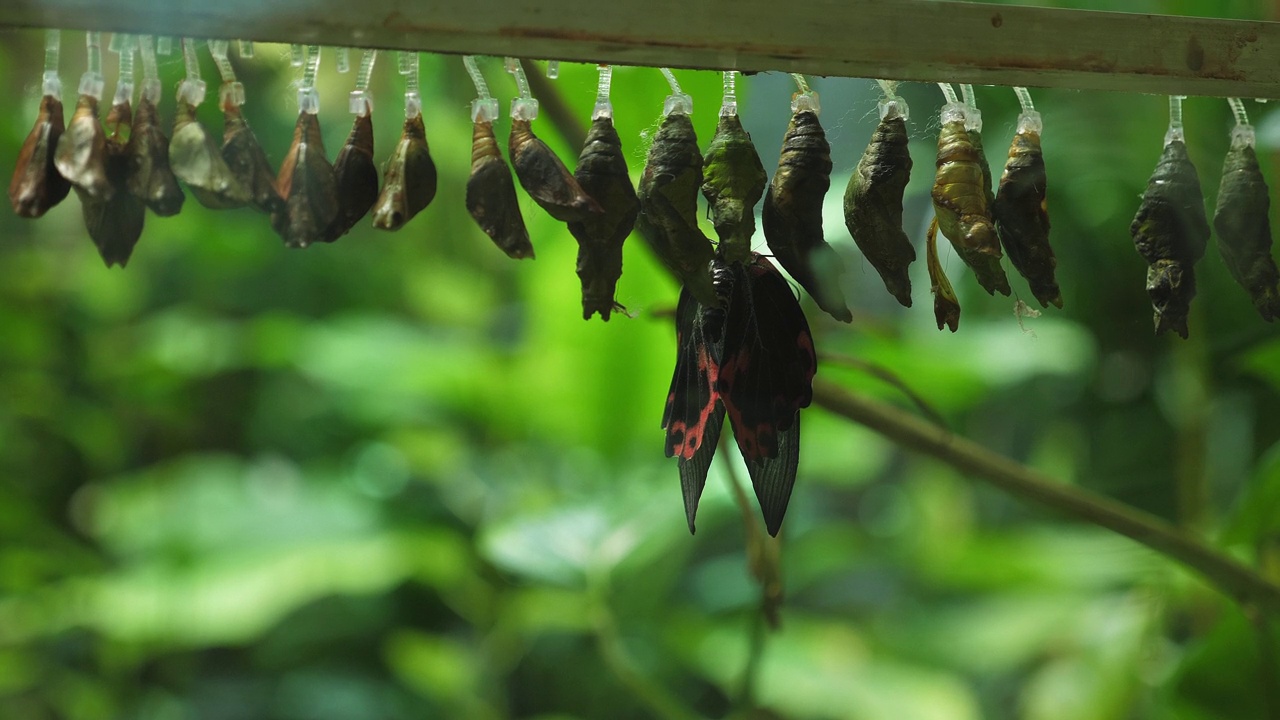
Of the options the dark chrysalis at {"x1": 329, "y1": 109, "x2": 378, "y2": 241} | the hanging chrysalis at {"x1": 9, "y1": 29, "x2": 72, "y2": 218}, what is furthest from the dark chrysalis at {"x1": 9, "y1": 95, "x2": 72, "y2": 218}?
the dark chrysalis at {"x1": 329, "y1": 109, "x2": 378, "y2": 241}

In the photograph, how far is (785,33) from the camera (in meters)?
0.34

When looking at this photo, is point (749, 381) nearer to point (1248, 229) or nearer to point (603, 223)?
point (603, 223)

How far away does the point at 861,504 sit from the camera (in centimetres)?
204

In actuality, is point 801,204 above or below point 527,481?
above

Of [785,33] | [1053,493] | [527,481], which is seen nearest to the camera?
[785,33]

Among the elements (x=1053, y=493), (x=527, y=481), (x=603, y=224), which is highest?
(x=603, y=224)

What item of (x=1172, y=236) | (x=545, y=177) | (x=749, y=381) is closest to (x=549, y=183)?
(x=545, y=177)

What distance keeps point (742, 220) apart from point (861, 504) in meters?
1.77

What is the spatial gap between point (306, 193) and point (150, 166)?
0.06m

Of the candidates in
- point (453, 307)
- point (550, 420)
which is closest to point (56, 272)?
point (453, 307)

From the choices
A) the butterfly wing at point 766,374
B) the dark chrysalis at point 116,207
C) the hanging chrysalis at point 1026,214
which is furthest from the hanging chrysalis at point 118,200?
the hanging chrysalis at point 1026,214

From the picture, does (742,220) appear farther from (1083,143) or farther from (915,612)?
(915,612)

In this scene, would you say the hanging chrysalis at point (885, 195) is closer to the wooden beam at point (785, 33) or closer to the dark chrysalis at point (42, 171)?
the wooden beam at point (785, 33)

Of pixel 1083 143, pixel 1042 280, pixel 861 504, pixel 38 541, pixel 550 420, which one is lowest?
pixel 38 541
